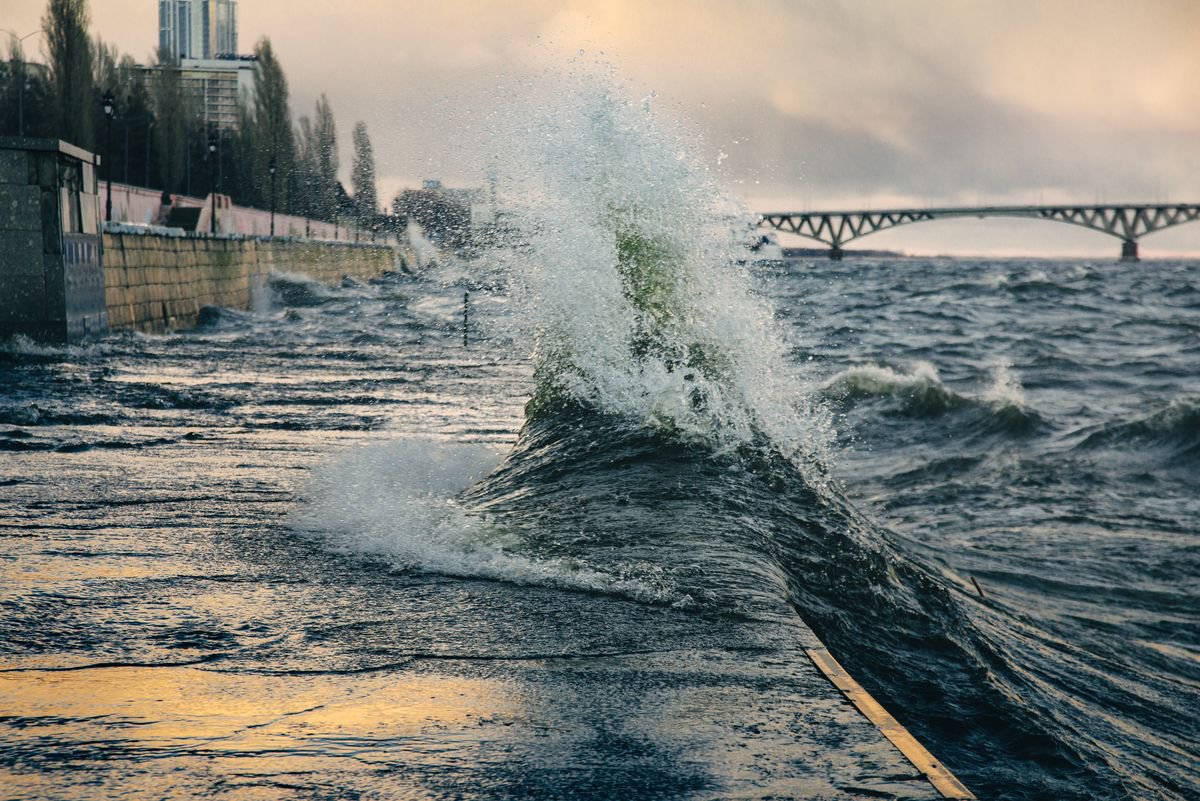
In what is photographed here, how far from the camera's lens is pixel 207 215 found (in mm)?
47875

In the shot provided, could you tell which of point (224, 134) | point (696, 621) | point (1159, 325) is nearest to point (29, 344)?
point (696, 621)

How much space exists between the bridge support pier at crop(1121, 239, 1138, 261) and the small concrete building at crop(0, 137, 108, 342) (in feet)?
282

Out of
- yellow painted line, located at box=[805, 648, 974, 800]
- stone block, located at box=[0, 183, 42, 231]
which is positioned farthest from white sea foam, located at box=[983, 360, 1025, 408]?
stone block, located at box=[0, 183, 42, 231]

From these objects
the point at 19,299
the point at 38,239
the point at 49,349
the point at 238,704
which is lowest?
the point at 238,704

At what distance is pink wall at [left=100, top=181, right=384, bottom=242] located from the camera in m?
43.4

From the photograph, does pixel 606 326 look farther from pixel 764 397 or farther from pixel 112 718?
pixel 112 718

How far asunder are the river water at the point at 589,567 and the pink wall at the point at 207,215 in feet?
111

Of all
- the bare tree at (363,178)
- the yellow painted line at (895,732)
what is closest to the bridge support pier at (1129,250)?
the bare tree at (363,178)

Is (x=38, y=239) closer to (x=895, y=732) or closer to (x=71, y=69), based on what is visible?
(x=895, y=732)

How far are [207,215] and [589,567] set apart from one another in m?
47.3

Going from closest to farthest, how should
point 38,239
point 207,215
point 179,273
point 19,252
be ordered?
point 19,252 < point 38,239 < point 179,273 < point 207,215

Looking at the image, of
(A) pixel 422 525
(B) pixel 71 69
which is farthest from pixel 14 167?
(B) pixel 71 69

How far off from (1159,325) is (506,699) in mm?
28575

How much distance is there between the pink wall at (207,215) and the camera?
43.4 metres
